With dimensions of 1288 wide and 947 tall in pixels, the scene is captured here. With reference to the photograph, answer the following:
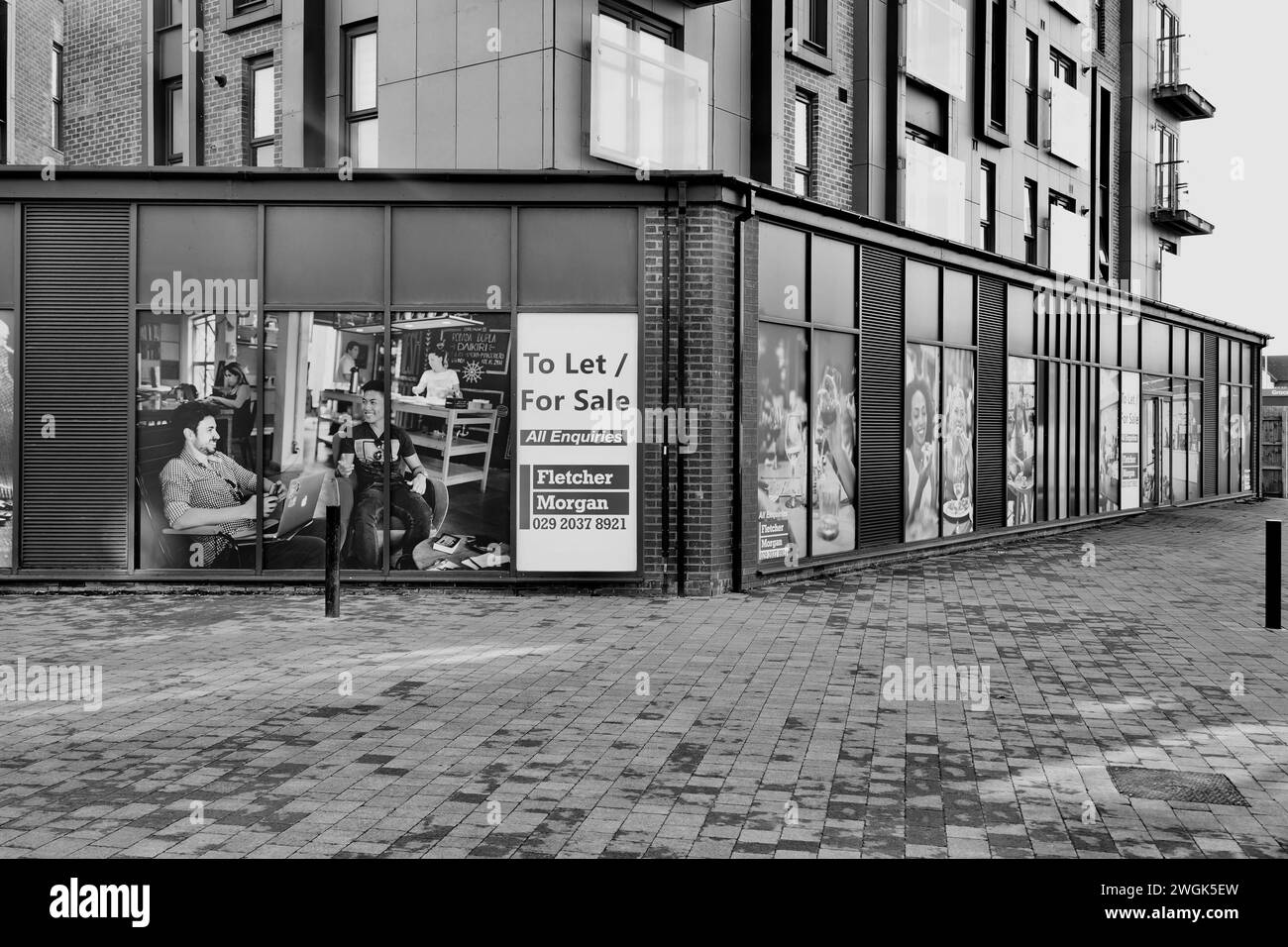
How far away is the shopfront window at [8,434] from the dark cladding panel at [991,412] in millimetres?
12908

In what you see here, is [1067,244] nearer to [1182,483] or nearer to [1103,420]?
[1103,420]

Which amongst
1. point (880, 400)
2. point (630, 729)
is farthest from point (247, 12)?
point (630, 729)

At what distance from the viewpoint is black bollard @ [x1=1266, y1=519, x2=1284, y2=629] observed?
413 inches

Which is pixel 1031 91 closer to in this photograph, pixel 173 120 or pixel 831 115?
pixel 831 115

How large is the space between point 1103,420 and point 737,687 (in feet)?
56.0

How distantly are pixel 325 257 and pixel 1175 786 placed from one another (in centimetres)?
970

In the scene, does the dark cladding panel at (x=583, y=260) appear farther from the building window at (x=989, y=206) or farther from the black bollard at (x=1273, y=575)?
the building window at (x=989, y=206)

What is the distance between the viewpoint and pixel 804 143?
16719 mm

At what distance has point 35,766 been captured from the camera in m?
5.88

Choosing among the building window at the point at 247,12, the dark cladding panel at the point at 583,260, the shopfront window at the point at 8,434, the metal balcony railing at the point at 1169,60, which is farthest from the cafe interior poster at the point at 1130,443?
the shopfront window at the point at 8,434

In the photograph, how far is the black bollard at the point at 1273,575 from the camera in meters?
10.5

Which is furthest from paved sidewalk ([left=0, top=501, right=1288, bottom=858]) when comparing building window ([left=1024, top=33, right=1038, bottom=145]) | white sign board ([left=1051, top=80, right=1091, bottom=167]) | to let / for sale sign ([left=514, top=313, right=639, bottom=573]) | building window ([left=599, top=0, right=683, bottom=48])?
white sign board ([left=1051, top=80, right=1091, bottom=167])

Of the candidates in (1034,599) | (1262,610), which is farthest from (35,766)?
(1262,610)

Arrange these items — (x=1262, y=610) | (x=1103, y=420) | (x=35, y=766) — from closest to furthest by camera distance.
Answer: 1. (x=35, y=766)
2. (x=1262, y=610)
3. (x=1103, y=420)
